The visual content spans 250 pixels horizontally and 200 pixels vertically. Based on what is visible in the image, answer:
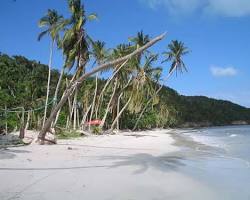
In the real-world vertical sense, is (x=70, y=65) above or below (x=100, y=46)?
below

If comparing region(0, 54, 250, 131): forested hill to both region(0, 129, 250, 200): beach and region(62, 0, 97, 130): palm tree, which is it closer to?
region(62, 0, 97, 130): palm tree

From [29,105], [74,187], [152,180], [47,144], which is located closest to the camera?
[74,187]

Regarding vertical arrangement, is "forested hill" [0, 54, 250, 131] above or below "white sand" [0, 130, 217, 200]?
above

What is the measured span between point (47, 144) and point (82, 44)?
1586 centimetres

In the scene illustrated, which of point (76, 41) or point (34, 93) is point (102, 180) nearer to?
point (76, 41)

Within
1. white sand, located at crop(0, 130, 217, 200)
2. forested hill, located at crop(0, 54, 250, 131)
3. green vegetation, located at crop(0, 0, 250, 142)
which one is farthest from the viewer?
forested hill, located at crop(0, 54, 250, 131)

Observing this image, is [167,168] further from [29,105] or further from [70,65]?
[29,105]

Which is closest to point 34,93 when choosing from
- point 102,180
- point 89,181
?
point 102,180

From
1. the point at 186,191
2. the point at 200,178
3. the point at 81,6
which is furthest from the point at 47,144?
the point at 81,6

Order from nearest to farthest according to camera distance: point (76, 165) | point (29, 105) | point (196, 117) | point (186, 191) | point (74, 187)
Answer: point (74, 187) < point (186, 191) < point (76, 165) < point (29, 105) < point (196, 117)

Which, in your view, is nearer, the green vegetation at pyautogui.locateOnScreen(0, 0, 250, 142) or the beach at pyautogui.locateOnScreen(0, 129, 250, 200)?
the beach at pyautogui.locateOnScreen(0, 129, 250, 200)

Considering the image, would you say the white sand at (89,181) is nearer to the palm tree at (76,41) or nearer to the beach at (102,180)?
the beach at (102,180)

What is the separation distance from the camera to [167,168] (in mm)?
11062

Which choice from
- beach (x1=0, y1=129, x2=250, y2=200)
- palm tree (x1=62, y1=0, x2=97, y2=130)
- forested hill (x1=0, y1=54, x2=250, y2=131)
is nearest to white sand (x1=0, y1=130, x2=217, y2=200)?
beach (x1=0, y1=129, x2=250, y2=200)
